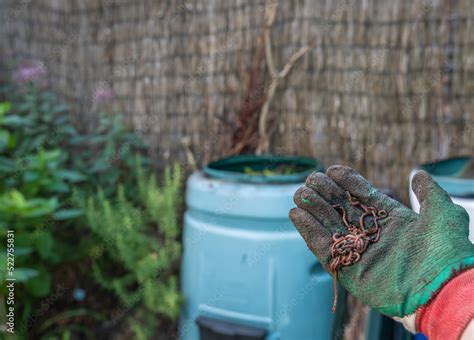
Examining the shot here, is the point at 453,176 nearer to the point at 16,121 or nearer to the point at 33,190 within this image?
the point at 33,190

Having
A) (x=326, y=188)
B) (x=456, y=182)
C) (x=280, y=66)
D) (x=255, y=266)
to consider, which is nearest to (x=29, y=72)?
(x=280, y=66)

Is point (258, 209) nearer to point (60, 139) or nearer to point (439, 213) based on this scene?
point (439, 213)

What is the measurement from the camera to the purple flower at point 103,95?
2.84 meters

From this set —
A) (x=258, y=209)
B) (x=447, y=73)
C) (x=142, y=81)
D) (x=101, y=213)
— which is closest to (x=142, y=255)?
(x=101, y=213)

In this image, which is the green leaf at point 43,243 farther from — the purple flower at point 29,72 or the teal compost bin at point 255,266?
the purple flower at point 29,72

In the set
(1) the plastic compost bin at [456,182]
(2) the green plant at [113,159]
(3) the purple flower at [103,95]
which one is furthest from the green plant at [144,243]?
(1) the plastic compost bin at [456,182]

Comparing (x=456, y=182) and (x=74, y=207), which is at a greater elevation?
(x=456, y=182)

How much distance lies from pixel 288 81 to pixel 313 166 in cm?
54

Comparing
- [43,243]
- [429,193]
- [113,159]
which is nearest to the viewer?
[429,193]

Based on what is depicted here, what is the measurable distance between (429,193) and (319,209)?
25 centimetres

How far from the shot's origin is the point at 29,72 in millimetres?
2807

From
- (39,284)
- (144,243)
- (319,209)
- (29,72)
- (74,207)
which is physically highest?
(29,72)

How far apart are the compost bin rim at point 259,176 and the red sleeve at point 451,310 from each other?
0.96 meters

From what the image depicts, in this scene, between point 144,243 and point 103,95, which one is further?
point 103,95
